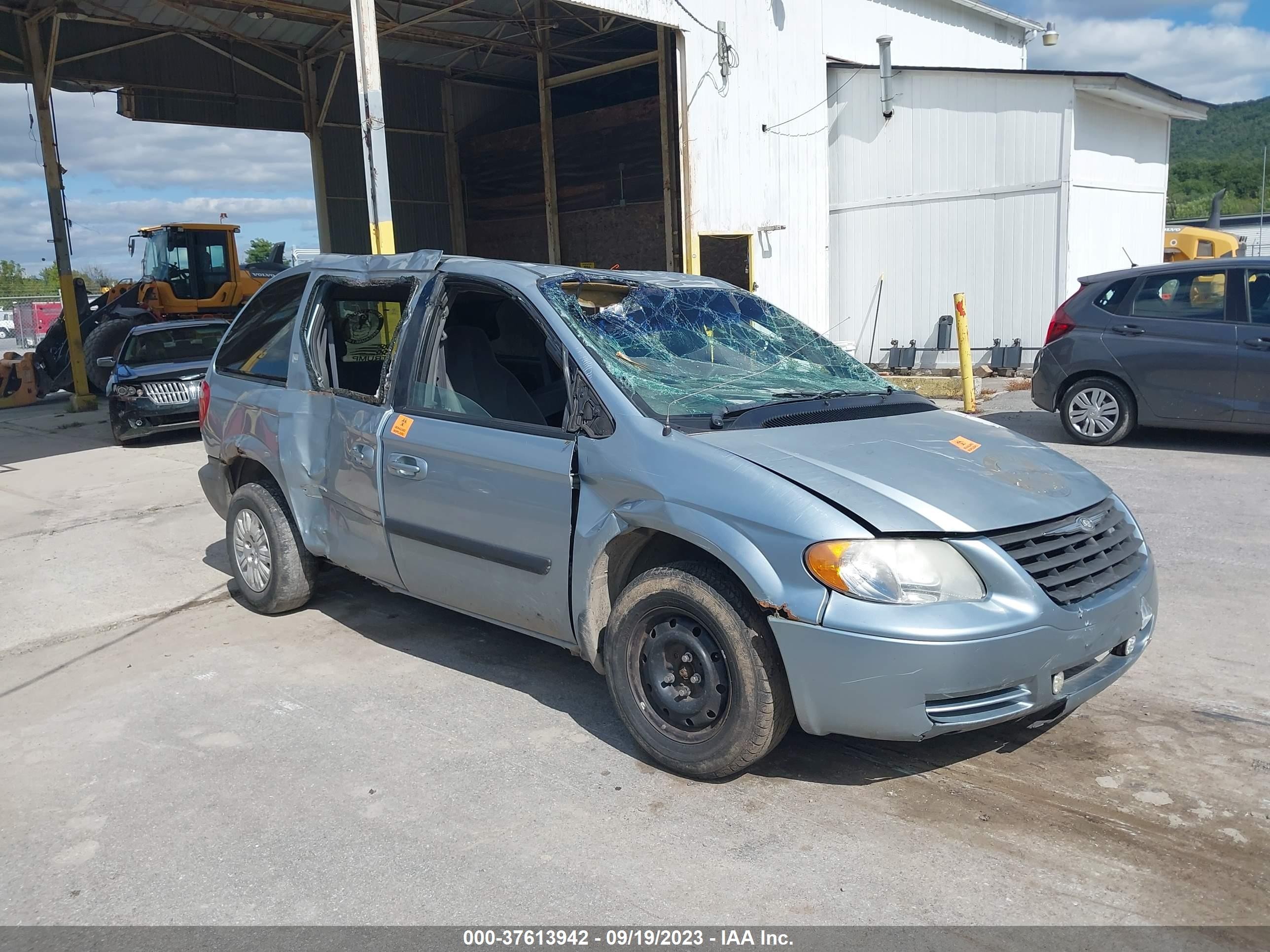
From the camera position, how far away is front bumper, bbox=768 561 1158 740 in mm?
3105

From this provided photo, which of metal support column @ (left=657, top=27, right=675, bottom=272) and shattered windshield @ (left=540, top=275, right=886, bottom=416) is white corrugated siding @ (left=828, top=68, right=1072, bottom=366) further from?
shattered windshield @ (left=540, top=275, right=886, bottom=416)

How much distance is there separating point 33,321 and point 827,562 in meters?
46.6

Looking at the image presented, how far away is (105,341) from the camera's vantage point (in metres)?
19.2

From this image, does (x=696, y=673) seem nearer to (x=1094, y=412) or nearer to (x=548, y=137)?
(x=1094, y=412)

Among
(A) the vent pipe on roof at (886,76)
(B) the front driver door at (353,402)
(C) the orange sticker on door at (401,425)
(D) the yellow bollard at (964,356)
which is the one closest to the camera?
(C) the orange sticker on door at (401,425)

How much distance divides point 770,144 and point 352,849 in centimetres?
1384

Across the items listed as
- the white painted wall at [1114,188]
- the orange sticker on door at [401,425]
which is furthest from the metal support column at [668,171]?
the orange sticker on door at [401,425]

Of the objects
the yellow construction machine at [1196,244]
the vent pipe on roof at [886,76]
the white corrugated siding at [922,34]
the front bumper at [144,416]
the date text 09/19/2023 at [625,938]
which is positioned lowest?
the date text 09/19/2023 at [625,938]

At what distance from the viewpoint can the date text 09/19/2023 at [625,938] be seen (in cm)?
277

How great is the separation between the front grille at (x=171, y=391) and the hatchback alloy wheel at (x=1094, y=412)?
10608mm

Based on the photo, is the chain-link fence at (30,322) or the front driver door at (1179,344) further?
the chain-link fence at (30,322)

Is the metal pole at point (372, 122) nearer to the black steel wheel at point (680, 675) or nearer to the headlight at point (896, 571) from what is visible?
the black steel wheel at point (680, 675)

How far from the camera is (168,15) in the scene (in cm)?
1789

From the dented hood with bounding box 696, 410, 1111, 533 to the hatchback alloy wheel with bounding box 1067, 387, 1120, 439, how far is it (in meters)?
5.93
